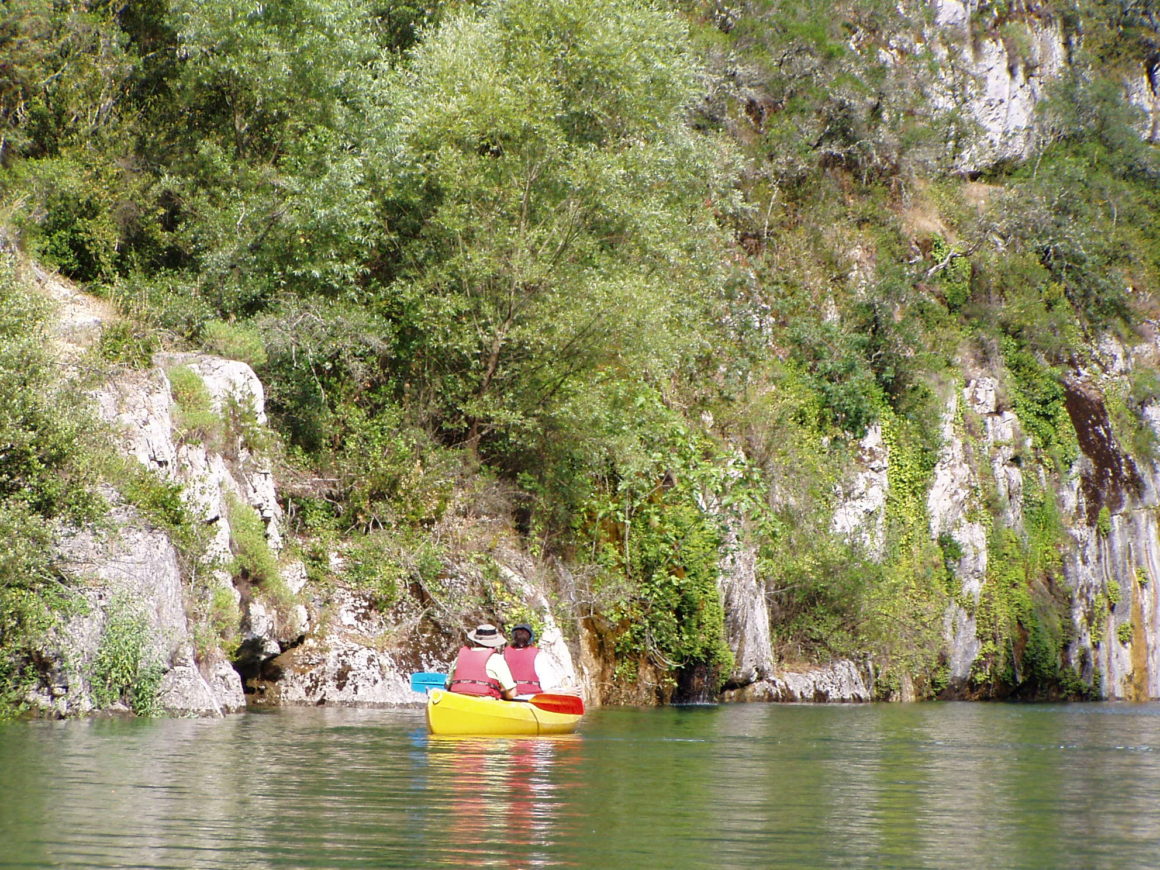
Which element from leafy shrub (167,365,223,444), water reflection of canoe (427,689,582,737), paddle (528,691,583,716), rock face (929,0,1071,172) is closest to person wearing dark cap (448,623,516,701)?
water reflection of canoe (427,689,582,737)

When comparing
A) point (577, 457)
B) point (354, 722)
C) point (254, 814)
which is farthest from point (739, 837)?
point (577, 457)

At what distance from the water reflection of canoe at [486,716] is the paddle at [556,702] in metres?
0.06

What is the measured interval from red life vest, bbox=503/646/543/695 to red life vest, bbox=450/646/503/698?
1.80 feet

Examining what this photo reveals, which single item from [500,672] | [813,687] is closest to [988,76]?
[813,687]

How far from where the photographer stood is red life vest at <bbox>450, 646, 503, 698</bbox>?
647 inches

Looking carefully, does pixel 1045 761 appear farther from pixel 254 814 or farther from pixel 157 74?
pixel 157 74

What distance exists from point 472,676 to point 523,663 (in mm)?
842

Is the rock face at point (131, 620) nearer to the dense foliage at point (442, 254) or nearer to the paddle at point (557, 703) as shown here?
the dense foliage at point (442, 254)

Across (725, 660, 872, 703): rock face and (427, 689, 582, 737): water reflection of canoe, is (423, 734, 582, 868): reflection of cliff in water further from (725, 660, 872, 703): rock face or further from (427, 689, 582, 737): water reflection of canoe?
(725, 660, 872, 703): rock face

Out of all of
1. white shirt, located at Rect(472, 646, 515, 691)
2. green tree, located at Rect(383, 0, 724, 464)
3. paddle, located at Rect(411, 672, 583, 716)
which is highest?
green tree, located at Rect(383, 0, 724, 464)

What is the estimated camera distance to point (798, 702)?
99.6ft

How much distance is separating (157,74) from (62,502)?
14.8m

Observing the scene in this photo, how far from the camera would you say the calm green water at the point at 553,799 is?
774 centimetres

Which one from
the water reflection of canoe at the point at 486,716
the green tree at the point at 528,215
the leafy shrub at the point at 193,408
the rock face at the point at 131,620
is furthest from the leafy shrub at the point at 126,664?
the green tree at the point at 528,215
